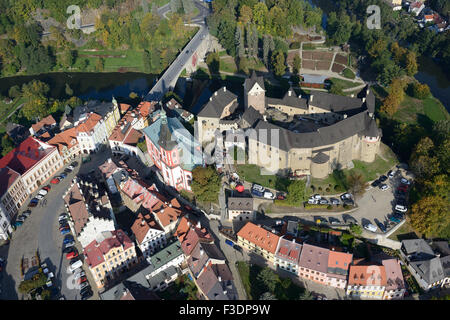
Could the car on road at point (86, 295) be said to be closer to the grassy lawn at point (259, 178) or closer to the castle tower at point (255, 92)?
the grassy lawn at point (259, 178)

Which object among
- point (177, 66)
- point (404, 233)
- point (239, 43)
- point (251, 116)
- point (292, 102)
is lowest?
point (404, 233)

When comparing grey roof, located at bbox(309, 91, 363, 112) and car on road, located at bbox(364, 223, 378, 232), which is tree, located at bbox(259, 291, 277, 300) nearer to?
car on road, located at bbox(364, 223, 378, 232)

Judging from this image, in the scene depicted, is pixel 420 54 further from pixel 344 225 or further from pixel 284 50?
pixel 344 225

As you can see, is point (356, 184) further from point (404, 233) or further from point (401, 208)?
→ point (404, 233)

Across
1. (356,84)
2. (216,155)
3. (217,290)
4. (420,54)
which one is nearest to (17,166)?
(216,155)

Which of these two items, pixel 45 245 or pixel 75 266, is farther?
pixel 45 245

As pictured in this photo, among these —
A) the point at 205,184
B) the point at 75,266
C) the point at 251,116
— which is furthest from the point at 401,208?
the point at 75,266
